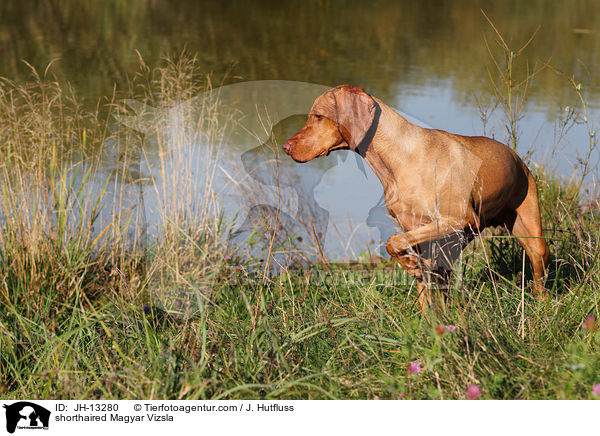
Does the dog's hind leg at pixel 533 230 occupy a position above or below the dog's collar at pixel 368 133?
below

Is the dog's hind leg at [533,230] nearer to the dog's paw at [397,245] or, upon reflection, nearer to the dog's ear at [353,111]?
the dog's paw at [397,245]

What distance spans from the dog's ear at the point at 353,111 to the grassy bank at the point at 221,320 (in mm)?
785

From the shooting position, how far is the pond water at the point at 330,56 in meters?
4.05

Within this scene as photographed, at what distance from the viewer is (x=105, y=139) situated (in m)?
4.83

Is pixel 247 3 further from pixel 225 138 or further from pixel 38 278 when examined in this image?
pixel 38 278

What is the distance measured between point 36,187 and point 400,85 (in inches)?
145

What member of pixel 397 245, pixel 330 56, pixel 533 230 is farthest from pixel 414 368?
pixel 330 56

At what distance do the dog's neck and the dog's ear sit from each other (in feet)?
0.26

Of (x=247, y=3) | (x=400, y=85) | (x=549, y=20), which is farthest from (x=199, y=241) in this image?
(x=549, y=20)

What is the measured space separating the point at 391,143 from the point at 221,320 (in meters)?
1.40

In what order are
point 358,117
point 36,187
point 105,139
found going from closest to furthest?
point 358,117
point 36,187
point 105,139

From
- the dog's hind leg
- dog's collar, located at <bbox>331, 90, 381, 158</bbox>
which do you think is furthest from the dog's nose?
the dog's hind leg
